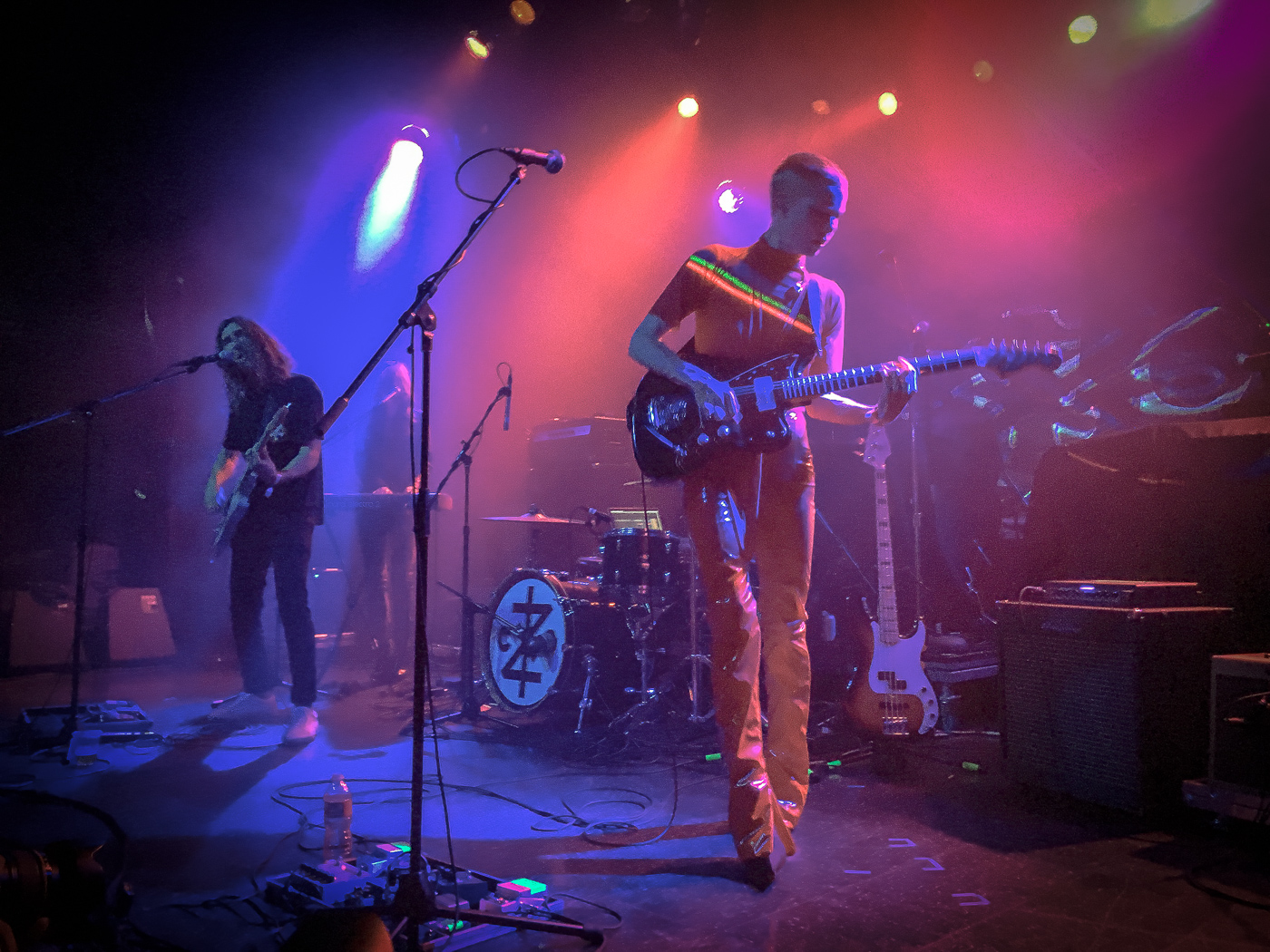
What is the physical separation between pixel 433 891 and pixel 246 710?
406cm

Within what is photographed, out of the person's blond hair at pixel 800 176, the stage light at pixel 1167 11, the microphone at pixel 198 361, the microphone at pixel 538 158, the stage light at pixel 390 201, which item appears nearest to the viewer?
the microphone at pixel 538 158

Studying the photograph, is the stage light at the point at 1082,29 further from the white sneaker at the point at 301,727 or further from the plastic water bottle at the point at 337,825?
the white sneaker at the point at 301,727

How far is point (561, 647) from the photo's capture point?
4.96 m

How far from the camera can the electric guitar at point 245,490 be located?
4.43 m

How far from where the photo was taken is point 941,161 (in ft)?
23.1

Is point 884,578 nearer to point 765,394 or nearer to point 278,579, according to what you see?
point 765,394

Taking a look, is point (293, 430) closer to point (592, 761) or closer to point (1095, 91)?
point (592, 761)

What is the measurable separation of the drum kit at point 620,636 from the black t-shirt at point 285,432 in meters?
1.60

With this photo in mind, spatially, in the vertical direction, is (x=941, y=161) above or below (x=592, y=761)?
above

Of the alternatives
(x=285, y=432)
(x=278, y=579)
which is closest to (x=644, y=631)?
(x=278, y=579)

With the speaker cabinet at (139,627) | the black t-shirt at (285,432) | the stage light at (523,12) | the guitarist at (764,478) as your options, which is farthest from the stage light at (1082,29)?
the speaker cabinet at (139,627)

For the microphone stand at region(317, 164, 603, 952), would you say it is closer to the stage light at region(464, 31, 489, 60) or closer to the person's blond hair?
the person's blond hair

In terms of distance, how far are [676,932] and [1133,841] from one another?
6.15 ft

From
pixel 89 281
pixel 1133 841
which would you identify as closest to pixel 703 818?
pixel 1133 841
